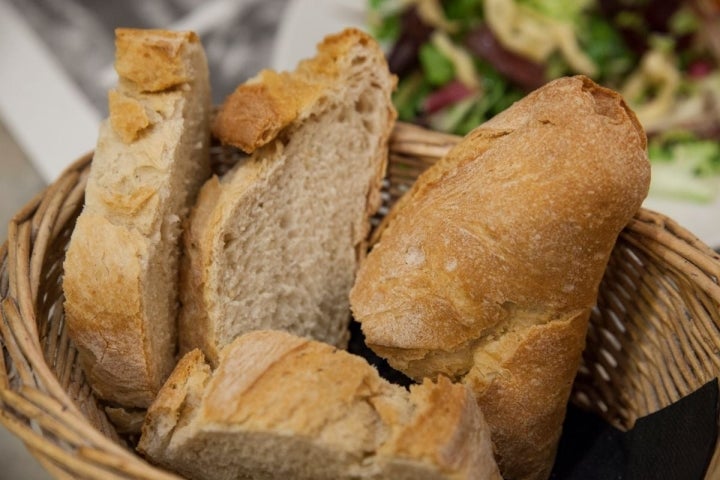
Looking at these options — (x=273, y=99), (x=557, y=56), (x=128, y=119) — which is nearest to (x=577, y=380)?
(x=273, y=99)

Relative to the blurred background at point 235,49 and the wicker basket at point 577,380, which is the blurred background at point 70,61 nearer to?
the blurred background at point 235,49

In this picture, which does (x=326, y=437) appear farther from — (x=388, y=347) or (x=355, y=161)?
(x=355, y=161)

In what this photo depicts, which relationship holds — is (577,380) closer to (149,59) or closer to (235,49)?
(149,59)

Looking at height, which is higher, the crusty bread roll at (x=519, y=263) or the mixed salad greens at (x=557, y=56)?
the crusty bread roll at (x=519, y=263)

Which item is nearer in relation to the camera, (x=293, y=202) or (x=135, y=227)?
(x=135, y=227)

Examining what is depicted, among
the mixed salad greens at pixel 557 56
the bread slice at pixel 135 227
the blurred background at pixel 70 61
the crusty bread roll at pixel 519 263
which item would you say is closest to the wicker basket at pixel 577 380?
the bread slice at pixel 135 227

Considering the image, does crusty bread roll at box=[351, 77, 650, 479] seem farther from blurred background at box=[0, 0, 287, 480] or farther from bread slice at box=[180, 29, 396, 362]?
blurred background at box=[0, 0, 287, 480]

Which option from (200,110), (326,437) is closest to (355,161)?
(200,110)
